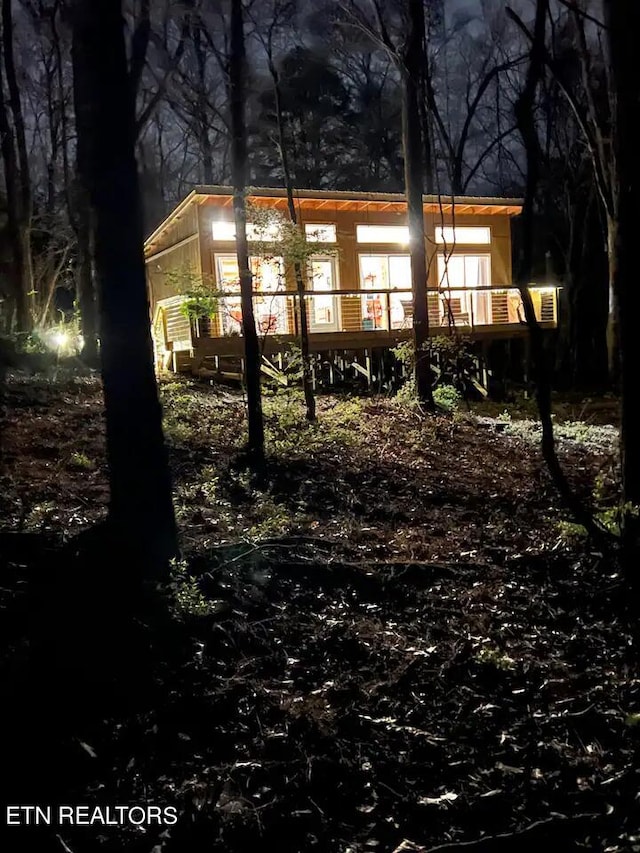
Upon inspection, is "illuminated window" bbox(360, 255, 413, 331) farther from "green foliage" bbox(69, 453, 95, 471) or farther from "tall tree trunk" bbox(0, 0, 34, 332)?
"green foliage" bbox(69, 453, 95, 471)

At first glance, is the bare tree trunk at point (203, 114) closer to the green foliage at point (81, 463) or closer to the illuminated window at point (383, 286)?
the illuminated window at point (383, 286)

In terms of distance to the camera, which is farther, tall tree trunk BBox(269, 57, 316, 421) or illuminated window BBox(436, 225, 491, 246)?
illuminated window BBox(436, 225, 491, 246)

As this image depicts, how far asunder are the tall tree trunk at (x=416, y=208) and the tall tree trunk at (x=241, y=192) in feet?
15.0

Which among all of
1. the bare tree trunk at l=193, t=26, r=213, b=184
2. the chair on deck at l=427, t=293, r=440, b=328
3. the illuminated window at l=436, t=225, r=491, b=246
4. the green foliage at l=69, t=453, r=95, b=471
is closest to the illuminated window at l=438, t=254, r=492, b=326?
the chair on deck at l=427, t=293, r=440, b=328

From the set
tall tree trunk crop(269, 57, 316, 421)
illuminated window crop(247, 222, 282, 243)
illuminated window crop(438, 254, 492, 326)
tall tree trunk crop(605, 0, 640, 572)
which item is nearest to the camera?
tall tree trunk crop(605, 0, 640, 572)

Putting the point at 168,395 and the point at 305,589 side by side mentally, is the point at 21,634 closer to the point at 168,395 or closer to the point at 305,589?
the point at 305,589

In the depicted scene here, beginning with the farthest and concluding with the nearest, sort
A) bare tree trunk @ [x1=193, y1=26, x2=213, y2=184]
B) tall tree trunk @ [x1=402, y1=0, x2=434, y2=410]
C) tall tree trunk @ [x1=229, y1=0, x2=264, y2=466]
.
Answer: bare tree trunk @ [x1=193, y1=26, x2=213, y2=184], tall tree trunk @ [x1=402, y1=0, x2=434, y2=410], tall tree trunk @ [x1=229, y1=0, x2=264, y2=466]

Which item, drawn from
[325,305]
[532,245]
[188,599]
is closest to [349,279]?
[325,305]

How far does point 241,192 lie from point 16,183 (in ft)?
43.4

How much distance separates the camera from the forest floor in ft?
9.59

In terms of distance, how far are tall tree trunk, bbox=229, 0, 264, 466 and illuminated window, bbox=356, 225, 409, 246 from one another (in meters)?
10.1

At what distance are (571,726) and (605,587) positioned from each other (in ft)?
7.35

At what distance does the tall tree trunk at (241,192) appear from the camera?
Result: 8.57m

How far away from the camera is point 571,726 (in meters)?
3.70
